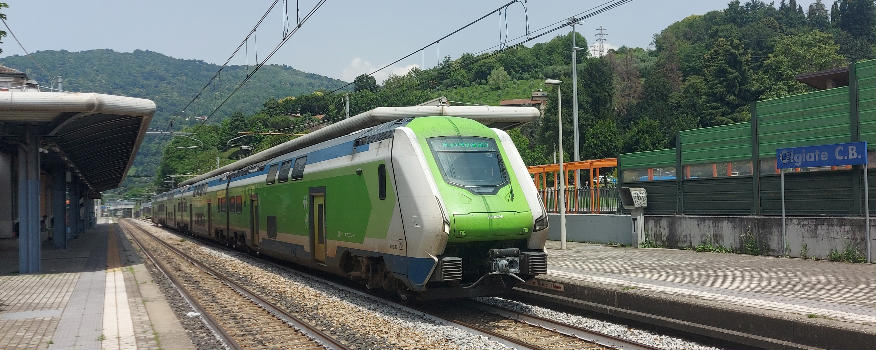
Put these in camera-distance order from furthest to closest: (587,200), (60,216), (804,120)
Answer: (60,216) → (587,200) → (804,120)

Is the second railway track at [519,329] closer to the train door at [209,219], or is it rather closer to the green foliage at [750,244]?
the green foliage at [750,244]

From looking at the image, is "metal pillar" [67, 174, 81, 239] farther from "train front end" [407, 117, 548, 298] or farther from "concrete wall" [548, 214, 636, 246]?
"train front end" [407, 117, 548, 298]

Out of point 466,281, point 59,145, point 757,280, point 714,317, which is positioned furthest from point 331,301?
point 59,145

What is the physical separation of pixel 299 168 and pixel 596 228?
13633 mm

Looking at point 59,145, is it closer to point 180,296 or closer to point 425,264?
point 180,296

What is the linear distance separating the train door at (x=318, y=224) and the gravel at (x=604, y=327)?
396cm

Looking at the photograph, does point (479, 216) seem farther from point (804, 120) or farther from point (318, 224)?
point (804, 120)

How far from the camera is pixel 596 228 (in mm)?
26578

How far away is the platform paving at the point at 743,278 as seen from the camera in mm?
10297

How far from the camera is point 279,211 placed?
18875 millimetres

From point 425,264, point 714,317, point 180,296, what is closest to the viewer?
point 714,317

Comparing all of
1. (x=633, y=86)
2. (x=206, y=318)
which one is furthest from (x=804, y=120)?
(x=633, y=86)

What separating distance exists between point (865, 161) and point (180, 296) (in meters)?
16.8

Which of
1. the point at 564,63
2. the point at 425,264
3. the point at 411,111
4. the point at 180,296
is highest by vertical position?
the point at 564,63
